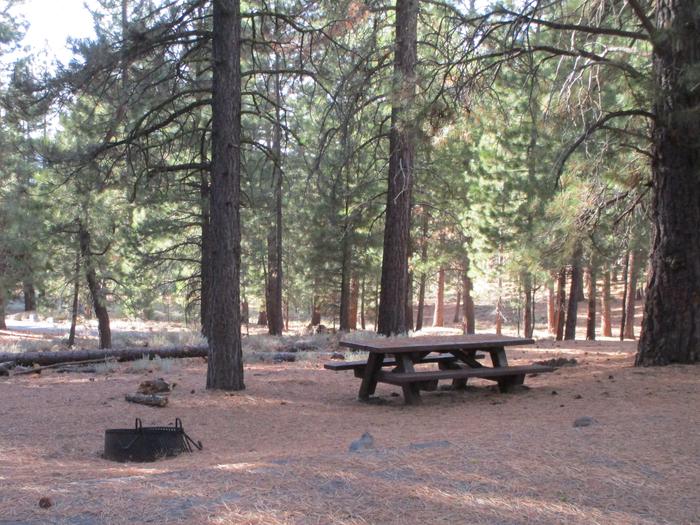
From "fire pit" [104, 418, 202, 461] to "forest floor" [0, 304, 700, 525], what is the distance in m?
0.21

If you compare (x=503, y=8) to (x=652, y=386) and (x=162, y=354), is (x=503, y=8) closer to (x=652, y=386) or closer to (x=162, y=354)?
(x=652, y=386)

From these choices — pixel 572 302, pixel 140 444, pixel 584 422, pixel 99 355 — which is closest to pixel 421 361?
pixel 584 422

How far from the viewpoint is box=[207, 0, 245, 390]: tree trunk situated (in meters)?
8.30

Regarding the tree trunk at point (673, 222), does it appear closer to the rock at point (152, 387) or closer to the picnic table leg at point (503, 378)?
the picnic table leg at point (503, 378)

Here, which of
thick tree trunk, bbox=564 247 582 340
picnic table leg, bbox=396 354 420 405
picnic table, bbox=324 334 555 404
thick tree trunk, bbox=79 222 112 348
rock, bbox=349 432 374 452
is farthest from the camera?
thick tree trunk, bbox=564 247 582 340

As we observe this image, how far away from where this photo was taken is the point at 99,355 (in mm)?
12164

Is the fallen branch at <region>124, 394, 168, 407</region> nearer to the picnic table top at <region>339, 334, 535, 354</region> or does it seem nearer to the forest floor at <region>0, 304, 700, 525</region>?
the forest floor at <region>0, 304, 700, 525</region>

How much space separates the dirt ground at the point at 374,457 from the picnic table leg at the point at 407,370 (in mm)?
204

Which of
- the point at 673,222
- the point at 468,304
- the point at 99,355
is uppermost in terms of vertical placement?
the point at 673,222

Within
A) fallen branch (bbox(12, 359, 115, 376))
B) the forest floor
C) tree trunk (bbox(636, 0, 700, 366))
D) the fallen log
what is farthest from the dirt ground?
the fallen log

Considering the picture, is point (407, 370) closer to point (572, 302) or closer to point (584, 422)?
point (584, 422)

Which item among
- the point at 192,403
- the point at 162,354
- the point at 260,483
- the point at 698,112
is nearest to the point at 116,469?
the point at 260,483

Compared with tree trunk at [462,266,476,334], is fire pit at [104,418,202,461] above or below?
below

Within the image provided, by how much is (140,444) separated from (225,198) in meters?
3.63
